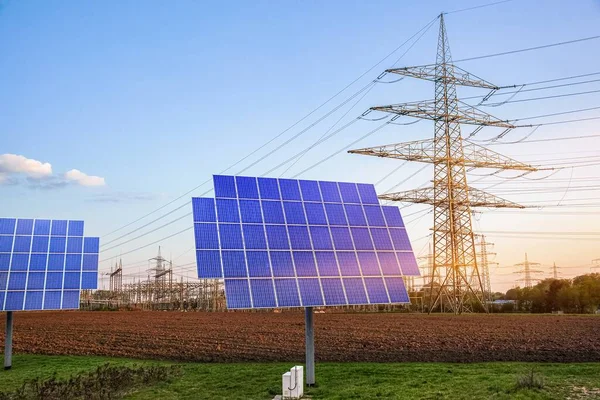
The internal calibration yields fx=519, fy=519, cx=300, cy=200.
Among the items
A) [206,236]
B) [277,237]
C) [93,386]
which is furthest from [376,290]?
[93,386]

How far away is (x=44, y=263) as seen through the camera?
1105 inches

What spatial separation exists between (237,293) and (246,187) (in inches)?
212

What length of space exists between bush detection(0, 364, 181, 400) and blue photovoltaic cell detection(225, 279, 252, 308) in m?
5.34

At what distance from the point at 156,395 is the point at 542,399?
13533 mm

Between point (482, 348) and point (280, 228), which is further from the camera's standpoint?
point (482, 348)

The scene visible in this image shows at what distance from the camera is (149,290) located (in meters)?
Answer: 144

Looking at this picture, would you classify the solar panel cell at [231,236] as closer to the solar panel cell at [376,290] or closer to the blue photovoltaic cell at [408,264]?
the solar panel cell at [376,290]

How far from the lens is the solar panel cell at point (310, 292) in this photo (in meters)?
20.1

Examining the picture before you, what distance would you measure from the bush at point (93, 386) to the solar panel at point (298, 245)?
5581mm

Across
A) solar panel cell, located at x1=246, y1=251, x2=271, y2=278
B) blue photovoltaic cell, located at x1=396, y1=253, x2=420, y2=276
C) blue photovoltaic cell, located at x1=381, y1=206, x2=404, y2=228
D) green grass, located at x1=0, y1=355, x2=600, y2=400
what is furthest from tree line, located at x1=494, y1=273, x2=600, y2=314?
solar panel cell, located at x1=246, y1=251, x2=271, y2=278

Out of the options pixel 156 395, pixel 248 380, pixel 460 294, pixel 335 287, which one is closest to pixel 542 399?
pixel 335 287

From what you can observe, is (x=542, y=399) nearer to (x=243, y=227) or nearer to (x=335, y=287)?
(x=335, y=287)

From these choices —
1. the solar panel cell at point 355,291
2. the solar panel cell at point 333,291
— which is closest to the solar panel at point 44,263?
the solar panel cell at point 333,291

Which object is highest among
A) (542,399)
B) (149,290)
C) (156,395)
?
(149,290)
